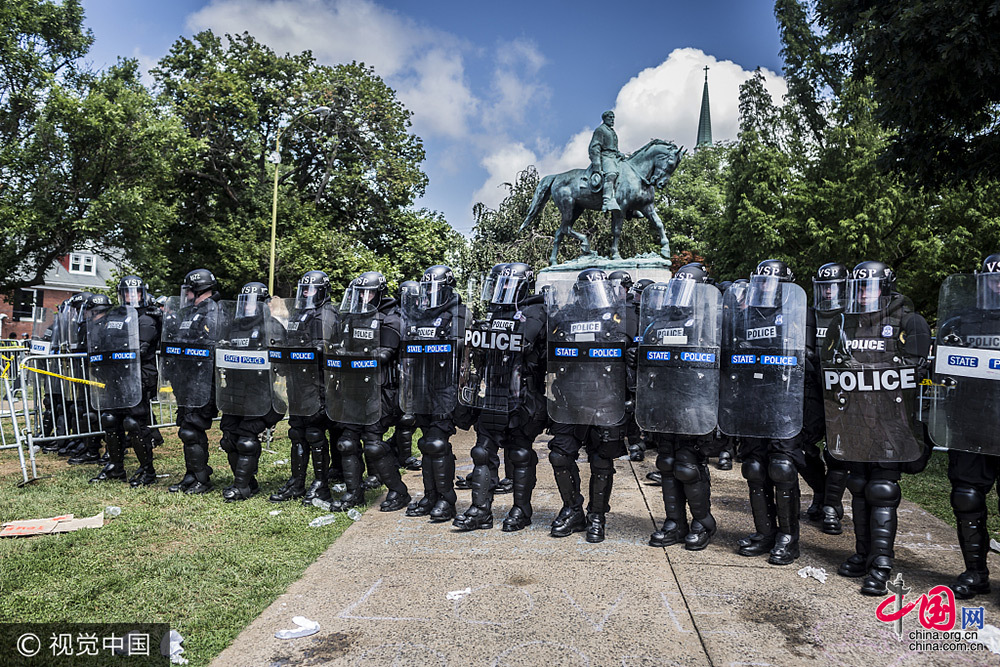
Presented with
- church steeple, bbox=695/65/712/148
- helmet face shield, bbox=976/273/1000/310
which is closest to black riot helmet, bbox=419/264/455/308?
helmet face shield, bbox=976/273/1000/310

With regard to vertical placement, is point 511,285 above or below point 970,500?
above

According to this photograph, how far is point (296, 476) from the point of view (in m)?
6.33

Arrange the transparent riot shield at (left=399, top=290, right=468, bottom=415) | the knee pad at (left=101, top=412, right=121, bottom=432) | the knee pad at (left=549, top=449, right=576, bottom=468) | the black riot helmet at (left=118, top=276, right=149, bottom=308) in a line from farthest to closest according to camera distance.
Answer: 1. the black riot helmet at (left=118, top=276, right=149, bottom=308)
2. the knee pad at (left=101, top=412, right=121, bottom=432)
3. the transparent riot shield at (left=399, top=290, right=468, bottom=415)
4. the knee pad at (left=549, top=449, right=576, bottom=468)

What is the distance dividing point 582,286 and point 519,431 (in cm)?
128

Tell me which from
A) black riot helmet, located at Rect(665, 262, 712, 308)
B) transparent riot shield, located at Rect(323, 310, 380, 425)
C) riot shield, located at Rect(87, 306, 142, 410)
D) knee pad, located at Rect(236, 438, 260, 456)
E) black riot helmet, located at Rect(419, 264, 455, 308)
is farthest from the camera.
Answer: riot shield, located at Rect(87, 306, 142, 410)

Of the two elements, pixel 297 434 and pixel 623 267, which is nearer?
pixel 297 434

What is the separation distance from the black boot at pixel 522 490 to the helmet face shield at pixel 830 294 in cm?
243

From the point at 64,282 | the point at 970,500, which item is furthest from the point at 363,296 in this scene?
the point at 64,282

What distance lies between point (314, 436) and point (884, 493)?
15.2 feet

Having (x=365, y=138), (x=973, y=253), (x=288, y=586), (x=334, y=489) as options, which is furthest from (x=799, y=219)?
(x=288, y=586)

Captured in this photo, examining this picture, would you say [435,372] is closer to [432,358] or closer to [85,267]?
[432,358]

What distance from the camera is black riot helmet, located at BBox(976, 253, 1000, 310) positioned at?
150 inches

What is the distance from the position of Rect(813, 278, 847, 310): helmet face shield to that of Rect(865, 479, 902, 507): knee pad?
114 cm

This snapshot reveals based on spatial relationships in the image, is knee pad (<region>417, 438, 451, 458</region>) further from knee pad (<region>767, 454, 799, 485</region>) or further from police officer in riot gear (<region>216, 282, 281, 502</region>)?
knee pad (<region>767, 454, 799, 485</region>)
